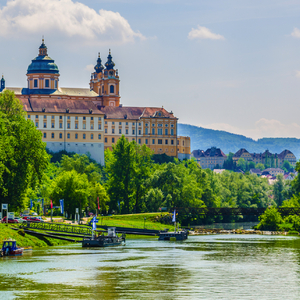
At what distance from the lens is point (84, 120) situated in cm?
17425

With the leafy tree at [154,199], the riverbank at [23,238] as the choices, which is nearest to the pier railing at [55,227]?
the riverbank at [23,238]

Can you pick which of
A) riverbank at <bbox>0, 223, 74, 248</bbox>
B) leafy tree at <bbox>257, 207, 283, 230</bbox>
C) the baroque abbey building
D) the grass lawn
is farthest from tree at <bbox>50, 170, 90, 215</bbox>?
the baroque abbey building

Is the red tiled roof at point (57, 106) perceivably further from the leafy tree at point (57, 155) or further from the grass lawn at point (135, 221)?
the grass lawn at point (135, 221)

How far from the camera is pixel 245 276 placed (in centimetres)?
4322

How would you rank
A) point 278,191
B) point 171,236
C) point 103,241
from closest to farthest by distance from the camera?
point 103,241 < point 171,236 < point 278,191

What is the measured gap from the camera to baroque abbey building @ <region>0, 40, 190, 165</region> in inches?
6737

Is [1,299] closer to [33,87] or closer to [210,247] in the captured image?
[210,247]

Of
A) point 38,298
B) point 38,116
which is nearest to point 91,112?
point 38,116

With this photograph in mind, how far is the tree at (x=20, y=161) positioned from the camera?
67.3m

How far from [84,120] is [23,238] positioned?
116m

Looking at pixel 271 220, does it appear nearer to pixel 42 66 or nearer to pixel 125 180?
pixel 125 180

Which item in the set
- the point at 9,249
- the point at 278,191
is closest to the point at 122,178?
the point at 278,191

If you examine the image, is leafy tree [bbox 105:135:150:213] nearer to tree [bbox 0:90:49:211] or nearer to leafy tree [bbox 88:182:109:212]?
leafy tree [bbox 88:182:109:212]

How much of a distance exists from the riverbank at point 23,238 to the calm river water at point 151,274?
2.16m
